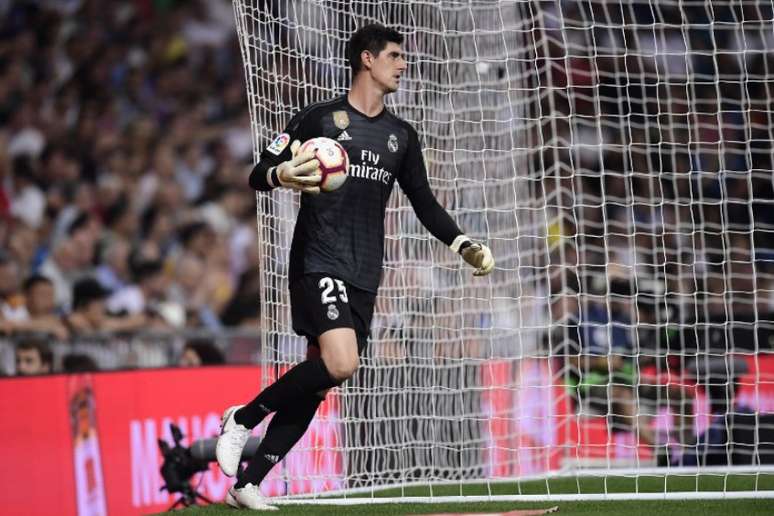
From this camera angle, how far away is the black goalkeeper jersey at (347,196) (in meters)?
5.95

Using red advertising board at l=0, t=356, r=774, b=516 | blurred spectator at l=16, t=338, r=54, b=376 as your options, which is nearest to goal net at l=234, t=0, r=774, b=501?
red advertising board at l=0, t=356, r=774, b=516

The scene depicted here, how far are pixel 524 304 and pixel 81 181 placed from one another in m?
4.62

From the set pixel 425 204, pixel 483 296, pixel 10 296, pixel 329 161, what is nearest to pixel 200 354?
pixel 10 296

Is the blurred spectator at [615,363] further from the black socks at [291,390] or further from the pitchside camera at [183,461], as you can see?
the black socks at [291,390]

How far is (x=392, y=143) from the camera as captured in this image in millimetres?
6207

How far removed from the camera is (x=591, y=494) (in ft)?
23.2

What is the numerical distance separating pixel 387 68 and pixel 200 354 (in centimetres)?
437

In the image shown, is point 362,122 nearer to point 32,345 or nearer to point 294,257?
point 294,257

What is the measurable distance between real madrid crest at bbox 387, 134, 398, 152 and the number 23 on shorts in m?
0.72

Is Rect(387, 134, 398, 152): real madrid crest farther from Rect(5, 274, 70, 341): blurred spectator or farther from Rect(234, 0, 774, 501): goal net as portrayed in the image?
Rect(5, 274, 70, 341): blurred spectator

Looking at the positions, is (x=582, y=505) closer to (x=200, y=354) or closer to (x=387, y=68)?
(x=387, y=68)

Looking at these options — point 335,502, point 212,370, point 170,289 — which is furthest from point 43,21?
point 335,502

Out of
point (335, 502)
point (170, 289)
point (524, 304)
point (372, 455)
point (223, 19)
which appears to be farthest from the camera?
point (223, 19)

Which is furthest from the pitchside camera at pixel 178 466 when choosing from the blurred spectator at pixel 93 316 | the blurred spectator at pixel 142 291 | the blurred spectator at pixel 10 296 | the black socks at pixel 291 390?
the blurred spectator at pixel 142 291
